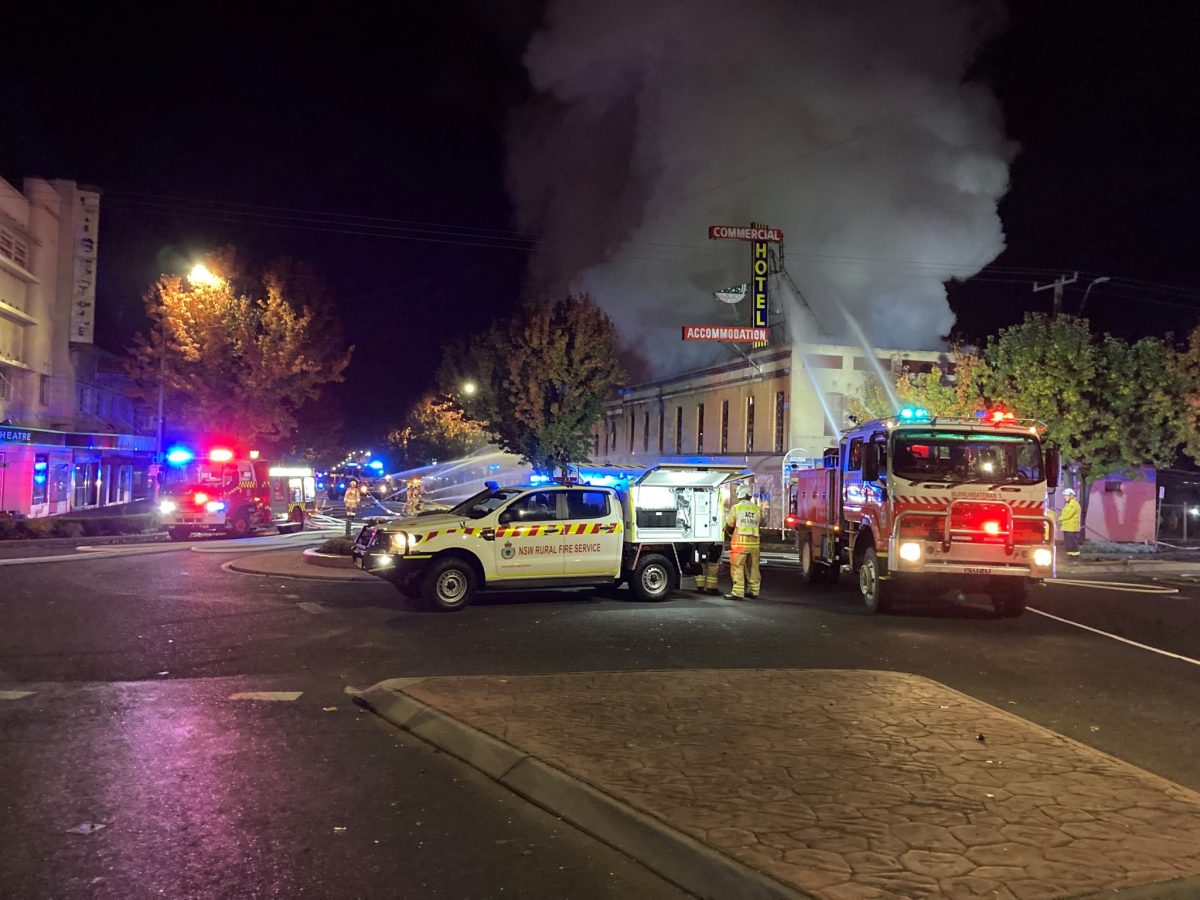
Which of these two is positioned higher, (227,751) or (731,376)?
(731,376)

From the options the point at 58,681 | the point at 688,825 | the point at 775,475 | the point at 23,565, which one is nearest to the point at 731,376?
the point at 775,475

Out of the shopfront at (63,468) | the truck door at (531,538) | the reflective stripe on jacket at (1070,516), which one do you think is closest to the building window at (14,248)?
the shopfront at (63,468)

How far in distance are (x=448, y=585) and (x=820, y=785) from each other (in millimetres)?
7900

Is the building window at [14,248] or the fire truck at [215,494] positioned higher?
the building window at [14,248]

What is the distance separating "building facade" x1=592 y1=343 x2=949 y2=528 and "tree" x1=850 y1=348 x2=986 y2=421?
0.94 m

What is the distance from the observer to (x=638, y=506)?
44.5ft

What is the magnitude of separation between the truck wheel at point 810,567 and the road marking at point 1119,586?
4.50m

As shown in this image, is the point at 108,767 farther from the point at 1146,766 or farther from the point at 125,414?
the point at 125,414

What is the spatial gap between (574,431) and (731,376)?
7046 mm

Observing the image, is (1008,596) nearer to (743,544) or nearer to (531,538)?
(743,544)

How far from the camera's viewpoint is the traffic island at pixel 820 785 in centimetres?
404

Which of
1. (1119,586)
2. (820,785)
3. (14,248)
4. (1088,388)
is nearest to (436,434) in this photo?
(14,248)

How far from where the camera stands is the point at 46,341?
35812mm

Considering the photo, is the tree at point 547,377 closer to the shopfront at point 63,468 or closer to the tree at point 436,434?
the shopfront at point 63,468
